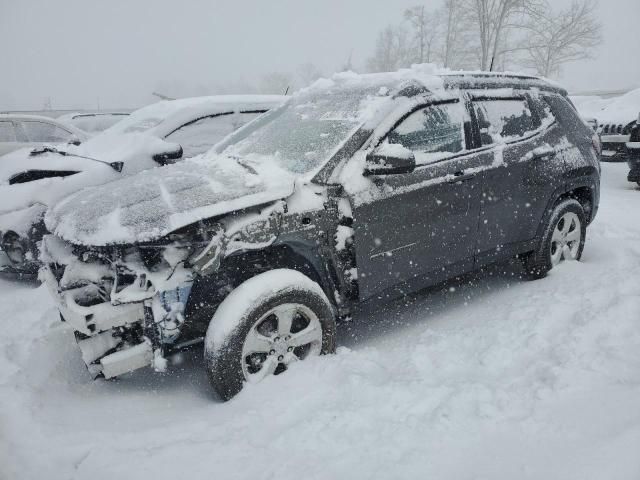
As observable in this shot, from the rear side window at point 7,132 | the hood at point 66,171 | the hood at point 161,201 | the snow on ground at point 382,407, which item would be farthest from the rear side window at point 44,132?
the hood at point 161,201

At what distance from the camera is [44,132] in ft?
24.3

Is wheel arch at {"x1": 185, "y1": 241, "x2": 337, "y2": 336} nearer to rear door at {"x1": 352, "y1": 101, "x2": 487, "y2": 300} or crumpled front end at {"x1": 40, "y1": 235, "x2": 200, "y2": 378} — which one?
crumpled front end at {"x1": 40, "y1": 235, "x2": 200, "y2": 378}

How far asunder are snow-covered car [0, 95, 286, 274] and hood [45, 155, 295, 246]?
5.47ft

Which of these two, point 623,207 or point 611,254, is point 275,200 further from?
point 623,207

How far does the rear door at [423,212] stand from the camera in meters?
2.88

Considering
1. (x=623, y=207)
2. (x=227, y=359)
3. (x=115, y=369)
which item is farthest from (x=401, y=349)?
(x=623, y=207)

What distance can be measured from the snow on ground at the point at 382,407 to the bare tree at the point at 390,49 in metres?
46.8

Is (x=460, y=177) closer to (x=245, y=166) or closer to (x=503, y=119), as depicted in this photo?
(x=503, y=119)

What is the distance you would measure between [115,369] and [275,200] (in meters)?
1.23

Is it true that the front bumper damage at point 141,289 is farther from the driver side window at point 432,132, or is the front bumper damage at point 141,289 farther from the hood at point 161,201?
the driver side window at point 432,132

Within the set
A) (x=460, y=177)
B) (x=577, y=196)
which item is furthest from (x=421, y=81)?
(x=577, y=196)

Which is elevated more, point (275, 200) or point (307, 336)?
point (275, 200)

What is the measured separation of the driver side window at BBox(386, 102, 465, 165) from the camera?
306 cm

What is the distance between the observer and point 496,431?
2152 millimetres
